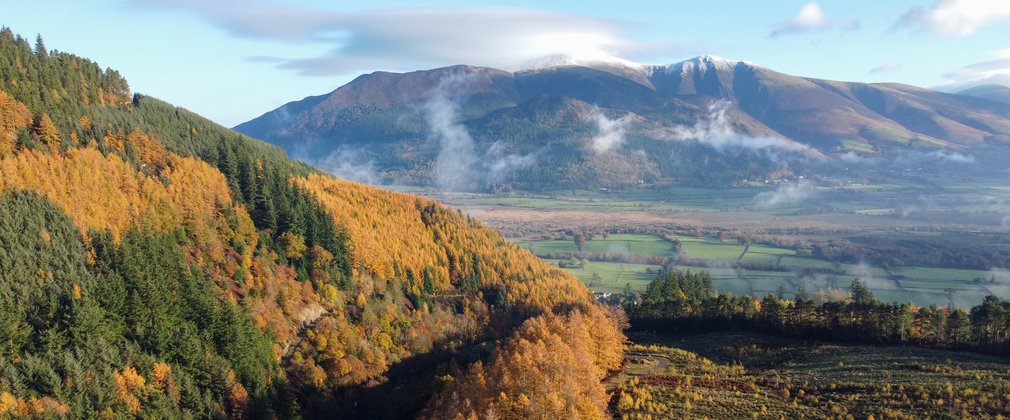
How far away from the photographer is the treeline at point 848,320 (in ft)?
238

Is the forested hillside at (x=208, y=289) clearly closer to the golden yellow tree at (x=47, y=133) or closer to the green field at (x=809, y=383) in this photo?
the golden yellow tree at (x=47, y=133)

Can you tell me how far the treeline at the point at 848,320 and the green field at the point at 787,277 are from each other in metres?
39.3

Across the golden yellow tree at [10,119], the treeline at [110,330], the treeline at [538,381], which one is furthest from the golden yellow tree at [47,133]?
the treeline at [538,381]

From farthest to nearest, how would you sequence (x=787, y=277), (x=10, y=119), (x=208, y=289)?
(x=787, y=277), (x=10, y=119), (x=208, y=289)

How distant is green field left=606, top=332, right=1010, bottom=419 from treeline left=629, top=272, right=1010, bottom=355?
15.9 ft

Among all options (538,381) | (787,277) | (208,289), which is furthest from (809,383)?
(787,277)

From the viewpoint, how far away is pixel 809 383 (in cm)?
5909

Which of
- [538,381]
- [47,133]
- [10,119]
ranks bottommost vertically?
[538,381]

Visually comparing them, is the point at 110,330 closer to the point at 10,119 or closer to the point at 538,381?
the point at 10,119

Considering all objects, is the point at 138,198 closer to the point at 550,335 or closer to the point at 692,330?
the point at 550,335

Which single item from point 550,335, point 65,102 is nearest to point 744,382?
point 550,335

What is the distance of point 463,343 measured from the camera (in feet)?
286

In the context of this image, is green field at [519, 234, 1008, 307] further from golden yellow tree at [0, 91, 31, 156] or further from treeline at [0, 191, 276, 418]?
golden yellow tree at [0, 91, 31, 156]

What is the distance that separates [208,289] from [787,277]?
13839 centimetres
